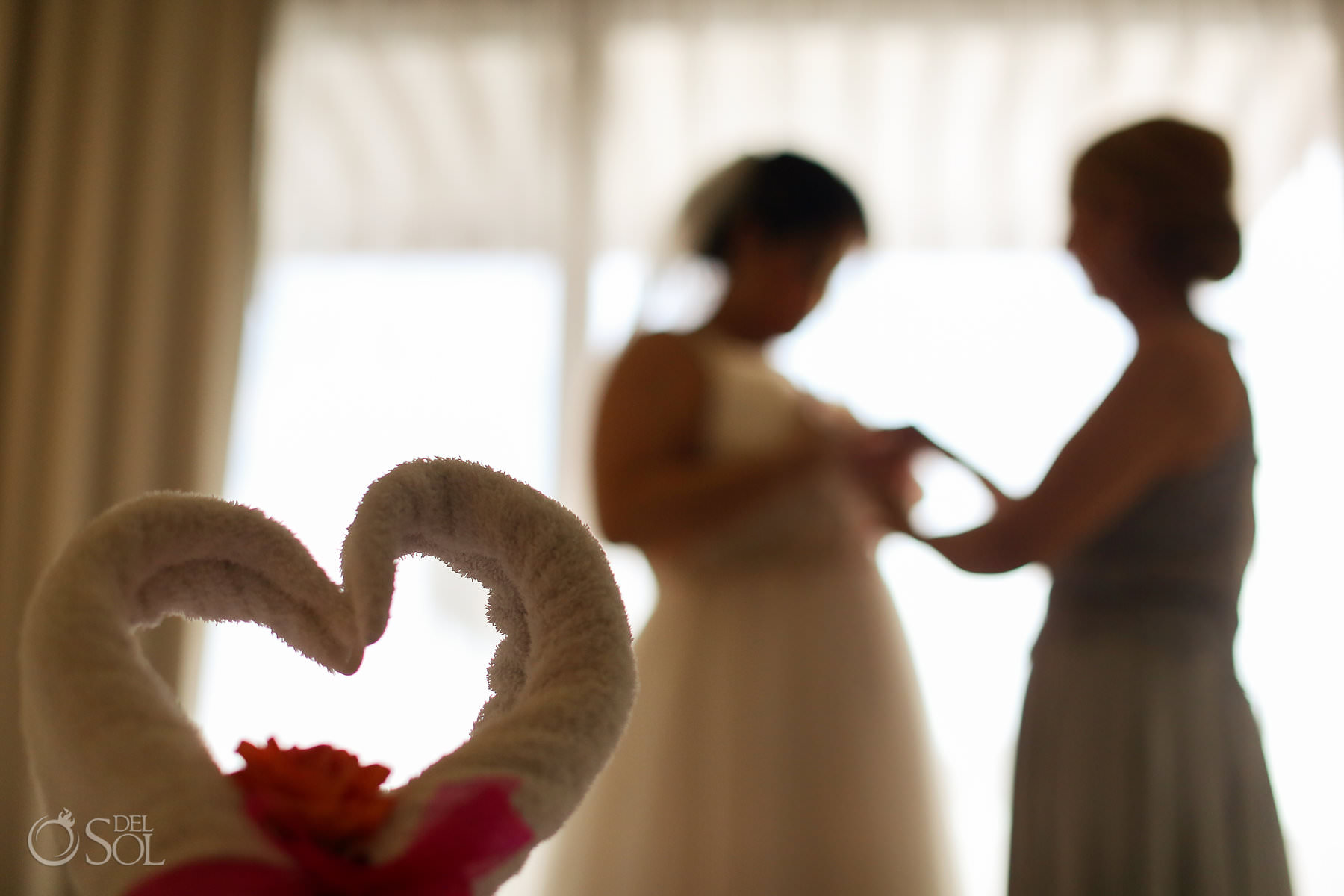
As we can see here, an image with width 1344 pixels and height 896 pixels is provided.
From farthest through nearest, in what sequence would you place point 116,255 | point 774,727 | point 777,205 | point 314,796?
point 116,255 < point 777,205 < point 774,727 < point 314,796

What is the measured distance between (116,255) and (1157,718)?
1626mm

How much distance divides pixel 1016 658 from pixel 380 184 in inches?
52.0

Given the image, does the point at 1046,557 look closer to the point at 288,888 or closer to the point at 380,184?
the point at 288,888

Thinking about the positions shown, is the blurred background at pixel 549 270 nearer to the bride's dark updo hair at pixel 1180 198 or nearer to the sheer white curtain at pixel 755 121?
the sheer white curtain at pixel 755 121

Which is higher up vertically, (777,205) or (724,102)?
(724,102)

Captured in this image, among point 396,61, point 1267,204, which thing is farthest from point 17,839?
point 1267,204

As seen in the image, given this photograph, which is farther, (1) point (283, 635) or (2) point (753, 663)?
(2) point (753, 663)

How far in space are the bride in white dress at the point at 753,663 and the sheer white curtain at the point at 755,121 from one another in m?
0.43

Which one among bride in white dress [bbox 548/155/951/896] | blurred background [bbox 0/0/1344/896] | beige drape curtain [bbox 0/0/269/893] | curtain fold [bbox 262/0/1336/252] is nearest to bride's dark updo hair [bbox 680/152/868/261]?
bride in white dress [bbox 548/155/951/896]

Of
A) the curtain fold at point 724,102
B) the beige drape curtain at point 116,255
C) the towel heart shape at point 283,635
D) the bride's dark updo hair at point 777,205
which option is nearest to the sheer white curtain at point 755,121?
the curtain fold at point 724,102

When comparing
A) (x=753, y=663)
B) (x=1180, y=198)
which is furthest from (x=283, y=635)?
(x=1180, y=198)

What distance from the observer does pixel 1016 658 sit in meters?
1.41

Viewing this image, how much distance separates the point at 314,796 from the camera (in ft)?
0.84

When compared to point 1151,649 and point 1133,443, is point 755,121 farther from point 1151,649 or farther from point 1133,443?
point 1151,649
